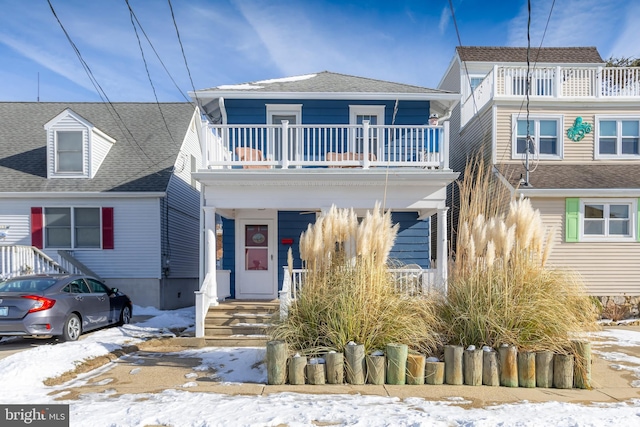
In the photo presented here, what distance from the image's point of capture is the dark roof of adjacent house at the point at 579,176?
11984mm

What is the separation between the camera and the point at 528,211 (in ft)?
19.9

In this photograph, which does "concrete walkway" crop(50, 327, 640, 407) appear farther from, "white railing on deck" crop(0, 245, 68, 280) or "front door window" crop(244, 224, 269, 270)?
"white railing on deck" crop(0, 245, 68, 280)

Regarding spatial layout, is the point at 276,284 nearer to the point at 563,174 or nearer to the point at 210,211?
the point at 210,211

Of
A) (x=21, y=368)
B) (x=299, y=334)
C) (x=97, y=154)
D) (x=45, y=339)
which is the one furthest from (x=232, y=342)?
(x=97, y=154)

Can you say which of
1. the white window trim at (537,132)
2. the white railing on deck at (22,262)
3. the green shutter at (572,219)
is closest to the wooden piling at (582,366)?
the green shutter at (572,219)

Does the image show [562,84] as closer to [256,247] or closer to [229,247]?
[256,247]

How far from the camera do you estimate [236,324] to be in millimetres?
8547

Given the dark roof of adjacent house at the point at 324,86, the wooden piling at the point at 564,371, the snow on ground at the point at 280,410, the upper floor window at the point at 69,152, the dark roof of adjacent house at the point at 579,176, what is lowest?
the snow on ground at the point at 280,410

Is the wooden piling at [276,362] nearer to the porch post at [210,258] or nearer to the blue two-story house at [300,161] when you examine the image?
the porch post at [210,258]

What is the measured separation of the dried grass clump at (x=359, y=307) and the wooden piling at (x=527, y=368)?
102cm

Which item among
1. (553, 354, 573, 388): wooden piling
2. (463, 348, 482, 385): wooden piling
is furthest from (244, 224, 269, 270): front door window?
(553, 354, 573, 388): wooden piling

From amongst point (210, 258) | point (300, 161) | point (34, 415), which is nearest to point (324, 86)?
point (300, 161)

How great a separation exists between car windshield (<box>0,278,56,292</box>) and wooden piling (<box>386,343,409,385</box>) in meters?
6.55

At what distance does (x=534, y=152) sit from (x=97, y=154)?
13.7 m
